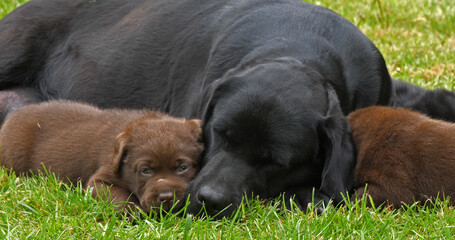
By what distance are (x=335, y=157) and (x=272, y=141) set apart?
366 millimetres

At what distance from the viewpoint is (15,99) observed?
6.20 m

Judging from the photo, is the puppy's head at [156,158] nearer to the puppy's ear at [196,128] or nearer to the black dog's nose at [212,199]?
the puppy's ear at [196,128]

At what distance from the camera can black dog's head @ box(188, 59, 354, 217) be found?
4070 millimetres

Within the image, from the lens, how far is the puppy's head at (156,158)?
4.12m

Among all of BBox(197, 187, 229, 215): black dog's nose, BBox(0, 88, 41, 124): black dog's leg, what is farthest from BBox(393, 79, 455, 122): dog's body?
BBox(0, 88, 41, 124): black dog's leg

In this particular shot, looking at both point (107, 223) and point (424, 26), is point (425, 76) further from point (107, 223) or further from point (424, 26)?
point (107, 223)

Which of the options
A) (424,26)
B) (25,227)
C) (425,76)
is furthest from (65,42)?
(424,26)

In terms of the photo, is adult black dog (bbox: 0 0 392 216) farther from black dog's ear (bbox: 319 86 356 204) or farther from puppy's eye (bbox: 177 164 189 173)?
puppy's eye (bbox: 177 164 189 173)

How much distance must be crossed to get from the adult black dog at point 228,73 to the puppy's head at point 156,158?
4.1 inches

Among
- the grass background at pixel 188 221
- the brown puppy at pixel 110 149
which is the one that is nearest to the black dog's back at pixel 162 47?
the brown puppy at pixel 110 149

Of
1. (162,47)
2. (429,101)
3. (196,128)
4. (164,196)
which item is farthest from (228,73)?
(429,101)

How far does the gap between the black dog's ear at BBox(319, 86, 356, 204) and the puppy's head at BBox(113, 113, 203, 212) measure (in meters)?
0.72

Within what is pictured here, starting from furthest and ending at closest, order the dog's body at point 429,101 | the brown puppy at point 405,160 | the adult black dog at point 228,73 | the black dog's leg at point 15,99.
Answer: the black dog's leg at point 15,99, the dog's body at point 429,101, the brown puppy at point 405,160, the adult black dog at point 228,73

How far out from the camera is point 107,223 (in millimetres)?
3797
